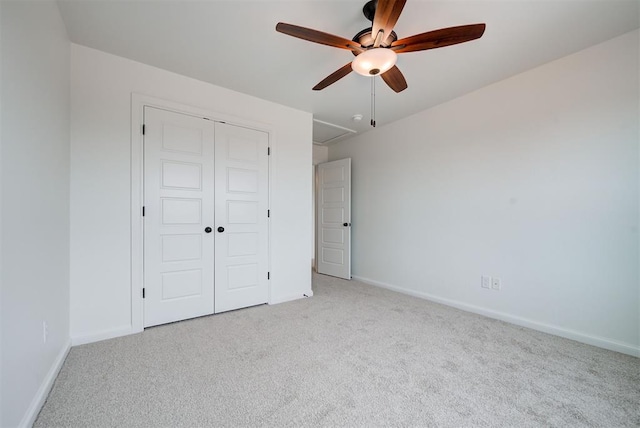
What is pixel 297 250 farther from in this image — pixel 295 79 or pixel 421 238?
pixel 295 79

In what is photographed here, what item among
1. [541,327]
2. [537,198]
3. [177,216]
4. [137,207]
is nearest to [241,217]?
[177,216]

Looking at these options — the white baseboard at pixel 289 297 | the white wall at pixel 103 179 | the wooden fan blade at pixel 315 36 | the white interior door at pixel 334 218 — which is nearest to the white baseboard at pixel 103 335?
the white wall at pixel 103 179

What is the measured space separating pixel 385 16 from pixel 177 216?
2407 mm

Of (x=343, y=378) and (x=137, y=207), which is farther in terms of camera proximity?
(x=137, y=207)

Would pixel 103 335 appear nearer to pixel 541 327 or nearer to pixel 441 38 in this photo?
pixel 441 38

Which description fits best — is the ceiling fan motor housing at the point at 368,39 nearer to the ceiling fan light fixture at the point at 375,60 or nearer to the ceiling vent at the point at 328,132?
the ceiling fan light fixture at the point at 375,60

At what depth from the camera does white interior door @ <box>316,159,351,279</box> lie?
445cm

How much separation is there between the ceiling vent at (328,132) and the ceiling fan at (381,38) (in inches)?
83.0

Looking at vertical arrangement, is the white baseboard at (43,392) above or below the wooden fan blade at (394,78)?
below

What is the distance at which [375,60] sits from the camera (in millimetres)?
1679

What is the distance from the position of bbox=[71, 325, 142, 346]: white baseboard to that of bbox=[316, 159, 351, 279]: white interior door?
118 inches

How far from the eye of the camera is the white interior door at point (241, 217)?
9.43ft

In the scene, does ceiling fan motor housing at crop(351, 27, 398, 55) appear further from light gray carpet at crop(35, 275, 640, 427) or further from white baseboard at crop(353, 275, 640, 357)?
white baseboard at crop(353, 275, 640, 357)

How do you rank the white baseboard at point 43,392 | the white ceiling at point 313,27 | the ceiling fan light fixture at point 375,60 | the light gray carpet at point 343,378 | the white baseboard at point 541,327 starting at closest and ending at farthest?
the white baseboard at point 43,392, the light gray carpet at point 343,378, the ceiling fan light fixture at point 375,60, the white ceiling at point 313,27, the white baseboard at point 541,327
